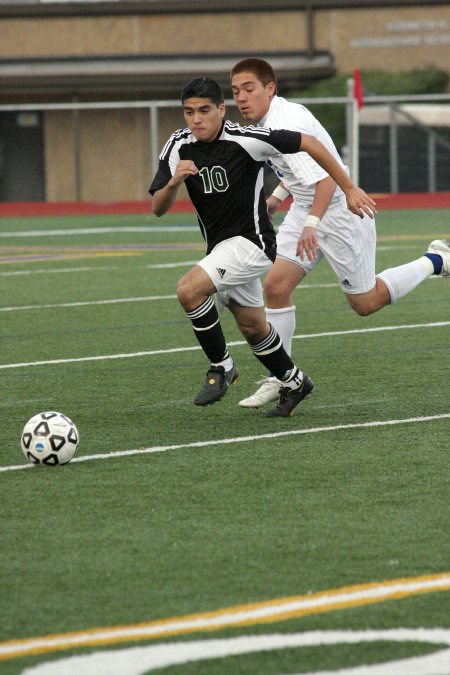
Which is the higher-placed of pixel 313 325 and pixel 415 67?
pixel 415 67

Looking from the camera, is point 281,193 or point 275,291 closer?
point 275,291

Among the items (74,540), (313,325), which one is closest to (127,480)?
(74,540)

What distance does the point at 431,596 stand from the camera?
4695 mm

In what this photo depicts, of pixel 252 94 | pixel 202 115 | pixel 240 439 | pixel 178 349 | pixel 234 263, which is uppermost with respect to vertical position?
pixel 252 94

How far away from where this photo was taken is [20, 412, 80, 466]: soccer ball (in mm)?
6812

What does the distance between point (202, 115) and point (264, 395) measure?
1774 millimetres

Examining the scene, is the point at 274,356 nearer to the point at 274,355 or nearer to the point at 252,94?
the point at 274,355

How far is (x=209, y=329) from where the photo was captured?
8.09 metres

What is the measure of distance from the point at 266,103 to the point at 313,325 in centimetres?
408

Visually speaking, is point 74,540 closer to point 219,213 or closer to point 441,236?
point 219,213

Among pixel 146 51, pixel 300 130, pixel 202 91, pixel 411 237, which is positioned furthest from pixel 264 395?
pixel 146 51

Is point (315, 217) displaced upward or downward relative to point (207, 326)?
upward

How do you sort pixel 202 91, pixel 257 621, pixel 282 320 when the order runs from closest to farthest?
1. pixel 257 621
2. pixel 202 91
3. pixel 282 320

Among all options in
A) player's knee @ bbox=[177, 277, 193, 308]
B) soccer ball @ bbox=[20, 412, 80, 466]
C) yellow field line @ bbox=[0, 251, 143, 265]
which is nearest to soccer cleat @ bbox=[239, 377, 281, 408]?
player's knee @ bbox=[177, 277, 193, 308]
